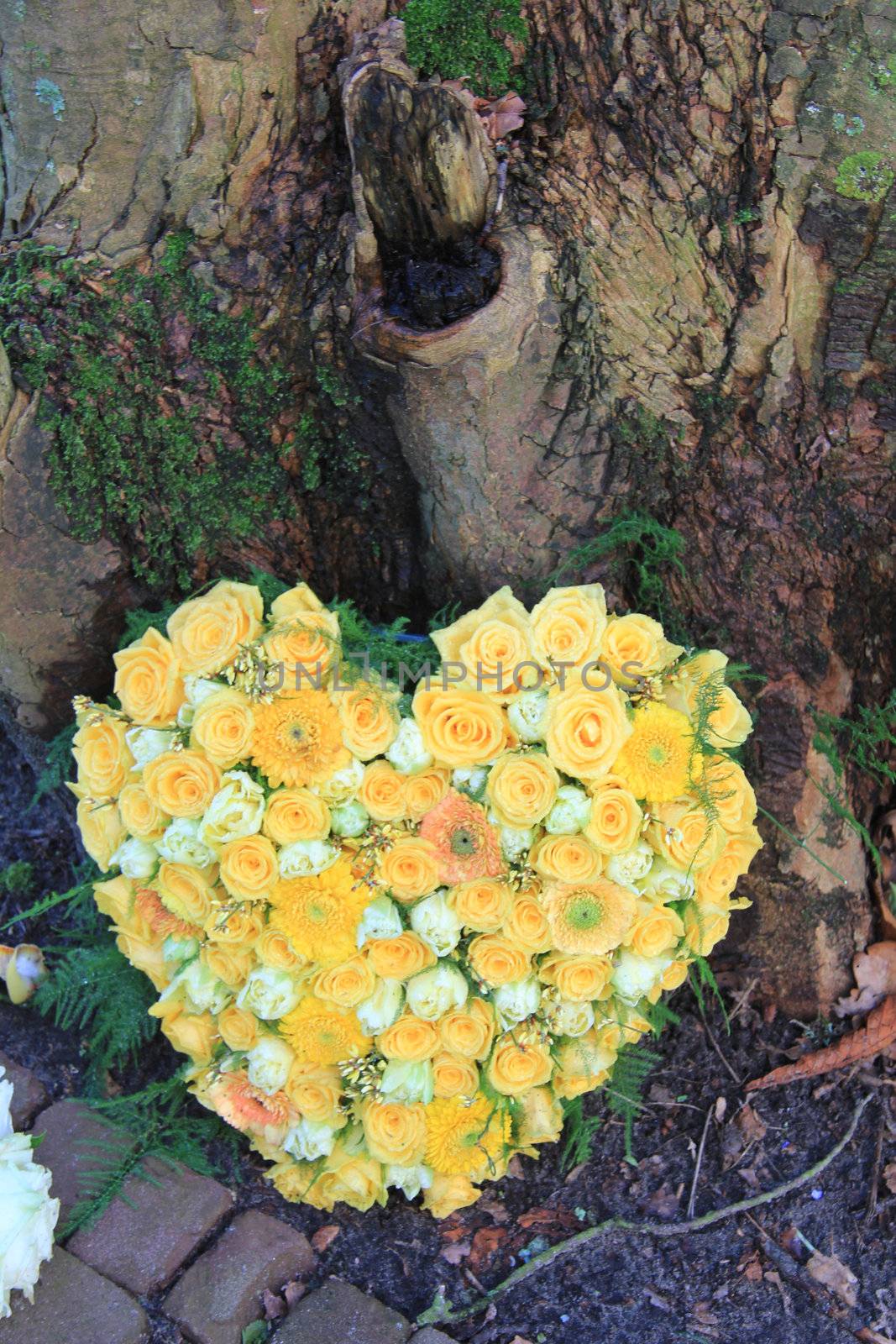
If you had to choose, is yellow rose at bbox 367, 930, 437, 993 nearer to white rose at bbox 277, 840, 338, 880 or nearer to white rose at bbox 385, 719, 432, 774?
white rose at bbox 277, 840, 338, 880

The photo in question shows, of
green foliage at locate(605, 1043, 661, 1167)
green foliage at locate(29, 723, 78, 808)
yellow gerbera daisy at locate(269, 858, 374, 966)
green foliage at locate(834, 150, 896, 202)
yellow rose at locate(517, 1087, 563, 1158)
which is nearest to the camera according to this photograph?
green foliage at locate(834, 150, 896, 202)

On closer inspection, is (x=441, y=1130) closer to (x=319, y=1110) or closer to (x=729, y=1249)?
(x=319, y=1110)

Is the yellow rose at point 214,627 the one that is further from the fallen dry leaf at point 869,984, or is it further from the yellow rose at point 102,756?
the fallen dry leaf at point 869,984

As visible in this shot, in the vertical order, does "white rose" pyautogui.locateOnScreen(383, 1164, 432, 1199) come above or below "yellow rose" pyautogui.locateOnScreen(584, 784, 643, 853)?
below

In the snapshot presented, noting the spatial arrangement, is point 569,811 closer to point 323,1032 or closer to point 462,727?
point 462,727

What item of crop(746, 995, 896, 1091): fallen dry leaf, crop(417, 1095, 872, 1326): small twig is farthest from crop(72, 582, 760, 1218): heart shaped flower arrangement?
crop(746, 995, 896, 1091): fallen dry leaf

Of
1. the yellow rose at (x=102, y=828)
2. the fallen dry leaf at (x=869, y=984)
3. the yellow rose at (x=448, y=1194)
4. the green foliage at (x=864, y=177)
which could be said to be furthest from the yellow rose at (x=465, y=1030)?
the green foliage at (x=864, y=177)

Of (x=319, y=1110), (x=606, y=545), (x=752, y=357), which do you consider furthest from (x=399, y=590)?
(x=319, y=1110)
